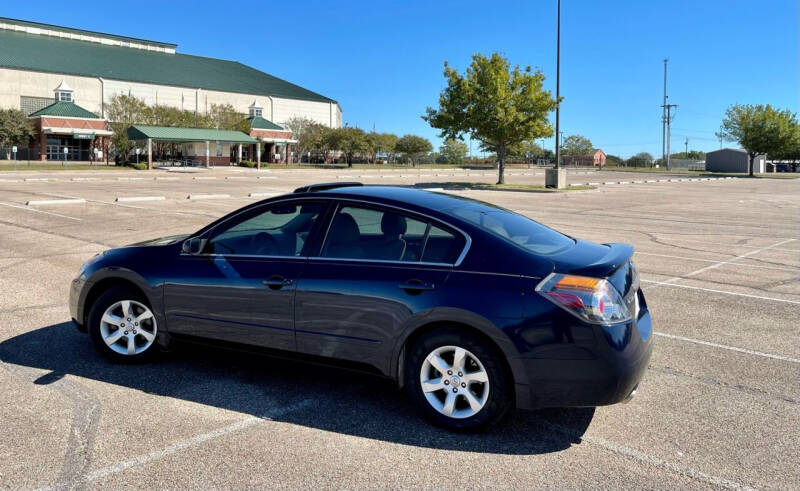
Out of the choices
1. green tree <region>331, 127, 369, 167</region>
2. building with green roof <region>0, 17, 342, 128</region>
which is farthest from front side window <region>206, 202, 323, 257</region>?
green tree <region>331, 127, 369, 167</region>

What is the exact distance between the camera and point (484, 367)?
3.82 m

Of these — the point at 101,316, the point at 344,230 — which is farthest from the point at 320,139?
the point at 344,230

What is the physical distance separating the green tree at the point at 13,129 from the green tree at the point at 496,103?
49082 millimetres

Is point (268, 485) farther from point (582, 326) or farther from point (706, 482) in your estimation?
point (706, 482)

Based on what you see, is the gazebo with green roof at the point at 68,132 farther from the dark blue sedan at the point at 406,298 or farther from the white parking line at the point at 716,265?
the dark blue sedan at the point at 406,298

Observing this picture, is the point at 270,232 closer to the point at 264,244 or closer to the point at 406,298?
the point at 264,244

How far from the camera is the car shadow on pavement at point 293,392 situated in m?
3.92

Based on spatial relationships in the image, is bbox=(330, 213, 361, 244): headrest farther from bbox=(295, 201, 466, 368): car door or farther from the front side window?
the front side window

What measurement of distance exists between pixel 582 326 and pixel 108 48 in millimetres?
107593

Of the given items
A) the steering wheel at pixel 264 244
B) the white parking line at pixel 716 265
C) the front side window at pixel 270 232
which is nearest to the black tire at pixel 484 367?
the front side window at pixel 270 232

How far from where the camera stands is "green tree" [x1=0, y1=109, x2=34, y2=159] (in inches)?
2512

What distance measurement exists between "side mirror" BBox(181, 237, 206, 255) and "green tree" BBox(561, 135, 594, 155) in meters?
157

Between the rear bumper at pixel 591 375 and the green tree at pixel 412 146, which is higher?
the green tree at pixel 412 146

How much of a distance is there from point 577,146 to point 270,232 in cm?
16025
